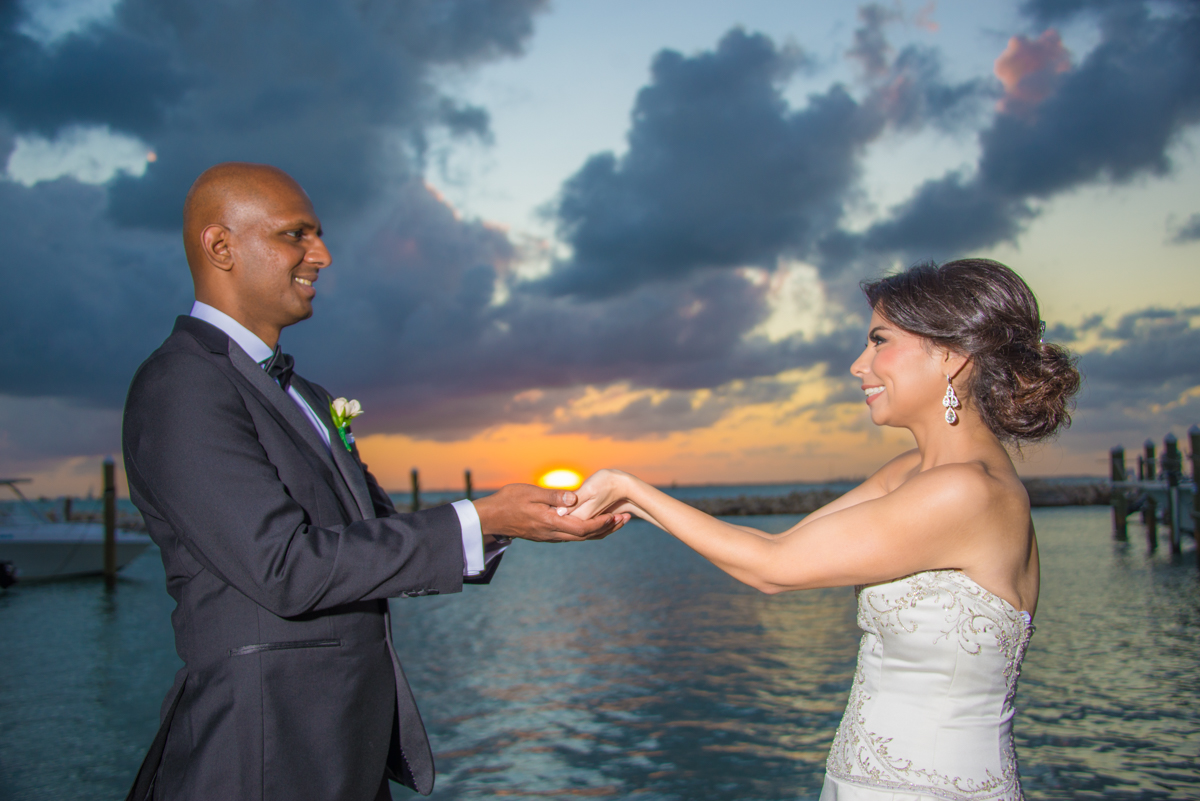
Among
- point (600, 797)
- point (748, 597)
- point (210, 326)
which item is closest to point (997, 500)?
point (210, 326)

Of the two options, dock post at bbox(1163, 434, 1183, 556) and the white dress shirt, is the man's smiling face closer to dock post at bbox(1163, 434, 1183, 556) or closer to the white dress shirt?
the white dress shirt

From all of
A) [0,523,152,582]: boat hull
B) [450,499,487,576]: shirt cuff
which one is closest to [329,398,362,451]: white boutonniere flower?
[450,499,487,576]: shirt cuff

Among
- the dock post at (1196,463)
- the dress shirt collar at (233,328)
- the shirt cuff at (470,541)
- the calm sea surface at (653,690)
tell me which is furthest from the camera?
the dock post at (1196,463)

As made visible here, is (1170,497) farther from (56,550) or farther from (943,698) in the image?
(56,550)

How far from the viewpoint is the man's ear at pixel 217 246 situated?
7.19 feet

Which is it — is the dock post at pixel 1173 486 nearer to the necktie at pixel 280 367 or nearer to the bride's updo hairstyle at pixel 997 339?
the bride's updo hairstyle at pixel 997 339

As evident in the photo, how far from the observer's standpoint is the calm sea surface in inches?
246

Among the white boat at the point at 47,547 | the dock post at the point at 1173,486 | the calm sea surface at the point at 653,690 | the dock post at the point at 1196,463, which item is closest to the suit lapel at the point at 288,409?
the calm sea surface at the point at 653,690

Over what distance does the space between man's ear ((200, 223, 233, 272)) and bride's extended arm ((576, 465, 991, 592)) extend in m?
1.44

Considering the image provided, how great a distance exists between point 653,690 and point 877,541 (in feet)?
23.6

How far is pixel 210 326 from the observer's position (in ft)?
6.88

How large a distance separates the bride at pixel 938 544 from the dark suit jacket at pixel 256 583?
2.89 feet

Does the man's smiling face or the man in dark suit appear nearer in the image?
the man in dark suit

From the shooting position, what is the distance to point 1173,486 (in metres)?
19.5
